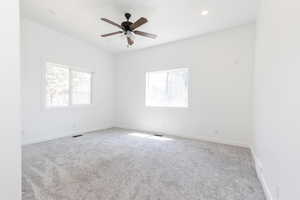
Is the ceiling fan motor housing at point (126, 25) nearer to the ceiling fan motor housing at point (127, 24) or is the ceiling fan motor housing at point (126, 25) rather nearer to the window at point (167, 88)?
the ceiling fan motor housing at point (127, 24)

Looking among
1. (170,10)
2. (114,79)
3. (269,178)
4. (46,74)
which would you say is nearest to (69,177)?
(269,178)

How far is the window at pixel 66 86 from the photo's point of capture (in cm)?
393

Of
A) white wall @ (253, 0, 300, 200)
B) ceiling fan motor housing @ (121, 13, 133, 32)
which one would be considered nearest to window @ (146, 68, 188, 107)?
ceiling fan motor housing @ (121, 13, 133, 32)

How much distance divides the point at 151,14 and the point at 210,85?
2.34 metres

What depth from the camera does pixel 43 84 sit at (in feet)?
12.1

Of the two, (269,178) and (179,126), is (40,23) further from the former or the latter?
(269,178)

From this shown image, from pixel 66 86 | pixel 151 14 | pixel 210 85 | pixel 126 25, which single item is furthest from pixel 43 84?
pixel 210 85

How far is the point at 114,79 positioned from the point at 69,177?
425 cm

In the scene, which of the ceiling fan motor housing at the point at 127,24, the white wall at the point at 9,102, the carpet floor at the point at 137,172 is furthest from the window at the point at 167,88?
the white wall at the point at 9,102

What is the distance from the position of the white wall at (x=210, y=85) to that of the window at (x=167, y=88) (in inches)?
7.7

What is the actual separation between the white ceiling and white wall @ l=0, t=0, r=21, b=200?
222 cm

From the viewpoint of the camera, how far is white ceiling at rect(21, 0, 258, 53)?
2.71m

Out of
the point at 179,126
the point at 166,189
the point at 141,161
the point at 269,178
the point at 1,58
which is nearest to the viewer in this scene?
the point at 1,58

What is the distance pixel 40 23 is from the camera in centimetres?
356
